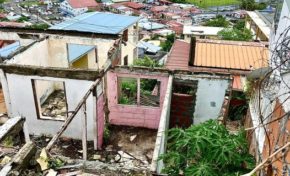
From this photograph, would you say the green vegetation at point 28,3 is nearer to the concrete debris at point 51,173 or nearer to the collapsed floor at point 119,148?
the collapsed floor at point 119,148

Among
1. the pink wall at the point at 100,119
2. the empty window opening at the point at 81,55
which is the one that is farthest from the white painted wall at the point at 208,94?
the empty window opening at the point at 81,55

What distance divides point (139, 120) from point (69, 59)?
16.3 feet

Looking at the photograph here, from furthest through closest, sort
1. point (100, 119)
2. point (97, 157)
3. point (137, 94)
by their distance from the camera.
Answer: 1. point (137, 94)
2. point (100, 119)
3. point (97, 157)

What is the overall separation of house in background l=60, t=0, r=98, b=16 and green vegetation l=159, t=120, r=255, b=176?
75.5m

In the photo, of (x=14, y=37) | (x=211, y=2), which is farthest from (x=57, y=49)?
(x=211, y=2)

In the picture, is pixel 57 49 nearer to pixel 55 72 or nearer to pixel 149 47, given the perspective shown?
pixel 55 72

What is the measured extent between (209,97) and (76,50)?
736cm

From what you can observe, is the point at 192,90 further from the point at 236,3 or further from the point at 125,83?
the point at 236,3

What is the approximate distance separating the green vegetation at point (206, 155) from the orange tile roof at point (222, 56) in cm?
927

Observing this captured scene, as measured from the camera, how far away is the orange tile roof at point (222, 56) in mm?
16469

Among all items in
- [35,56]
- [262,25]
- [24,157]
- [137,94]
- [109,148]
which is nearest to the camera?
[24,157]

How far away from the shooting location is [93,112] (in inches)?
468

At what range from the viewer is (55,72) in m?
11.7

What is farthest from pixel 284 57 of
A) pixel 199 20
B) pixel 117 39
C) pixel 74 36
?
pixel 199 20
